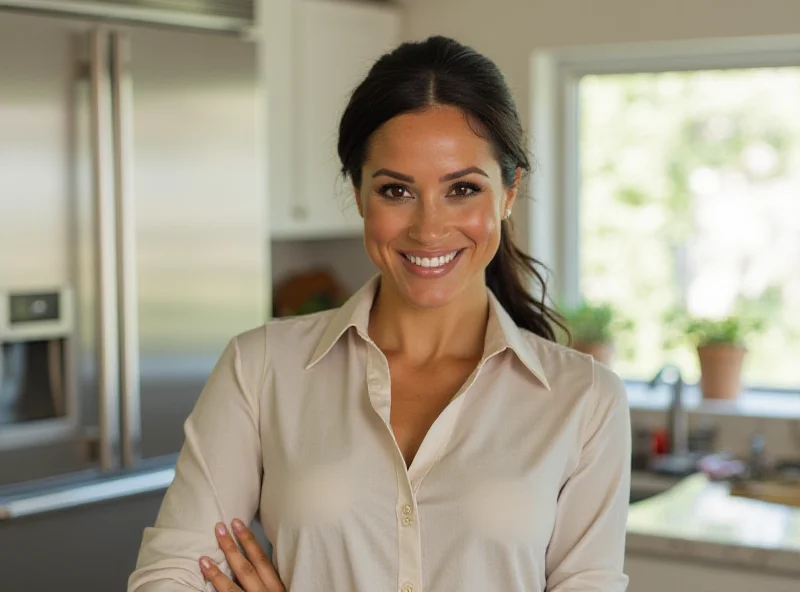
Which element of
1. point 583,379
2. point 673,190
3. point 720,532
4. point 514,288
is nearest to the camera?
point 583,379

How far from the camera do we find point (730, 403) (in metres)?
4.00

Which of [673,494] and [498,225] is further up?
[498,225]

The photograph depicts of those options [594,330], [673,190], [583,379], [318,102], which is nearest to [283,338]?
[583,379]

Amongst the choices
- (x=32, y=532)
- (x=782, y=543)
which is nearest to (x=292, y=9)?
(x=32, y=532)

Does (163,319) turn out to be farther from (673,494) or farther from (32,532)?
(673,494)

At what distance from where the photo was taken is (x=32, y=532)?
2908mm

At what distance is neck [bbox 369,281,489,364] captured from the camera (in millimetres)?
1874

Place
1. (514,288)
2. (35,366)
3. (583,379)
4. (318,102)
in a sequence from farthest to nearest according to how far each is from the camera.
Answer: (318,102) → (35,366) → (514,288) → (583,379)

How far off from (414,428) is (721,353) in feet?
7.92

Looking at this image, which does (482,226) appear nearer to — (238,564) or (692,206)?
(238,564)

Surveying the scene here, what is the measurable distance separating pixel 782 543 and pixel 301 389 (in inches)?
53.3

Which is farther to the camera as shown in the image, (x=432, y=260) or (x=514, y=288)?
(x=514, y=288)

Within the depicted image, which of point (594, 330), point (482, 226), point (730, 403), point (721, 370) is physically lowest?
point (730, 403)

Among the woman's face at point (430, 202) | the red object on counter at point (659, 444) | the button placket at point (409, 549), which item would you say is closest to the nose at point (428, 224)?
the woman's face at point (430, 202)
